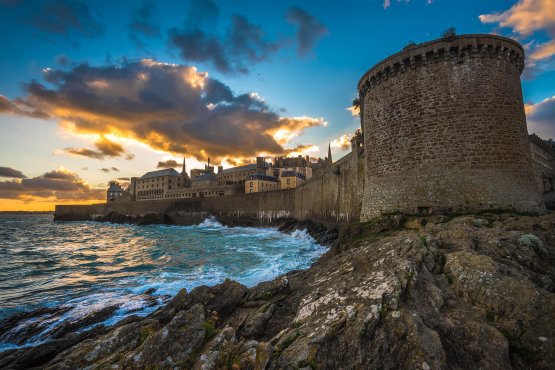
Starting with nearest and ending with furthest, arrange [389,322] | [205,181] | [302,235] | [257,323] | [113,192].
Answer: [389,322]
[257,323]
[302,235]
[205,181]
[113,192]

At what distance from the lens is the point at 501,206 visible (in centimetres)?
1088

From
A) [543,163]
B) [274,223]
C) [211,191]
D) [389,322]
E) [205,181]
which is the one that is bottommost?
[274,223]

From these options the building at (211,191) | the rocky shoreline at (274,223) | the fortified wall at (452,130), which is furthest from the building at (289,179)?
the fortified wall at (452,130)

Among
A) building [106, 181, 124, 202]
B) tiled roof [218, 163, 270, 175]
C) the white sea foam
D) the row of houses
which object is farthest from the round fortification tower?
building [106, 181, 124, 202]

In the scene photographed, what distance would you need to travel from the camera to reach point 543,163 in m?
29.6

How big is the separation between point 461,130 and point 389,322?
442 inches

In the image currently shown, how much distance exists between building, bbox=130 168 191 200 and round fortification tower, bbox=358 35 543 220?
293 feet

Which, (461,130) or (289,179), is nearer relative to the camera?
(461,130)

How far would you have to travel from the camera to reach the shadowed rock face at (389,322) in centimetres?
297

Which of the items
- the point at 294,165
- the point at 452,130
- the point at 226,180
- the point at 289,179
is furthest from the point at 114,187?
the point at 452,130

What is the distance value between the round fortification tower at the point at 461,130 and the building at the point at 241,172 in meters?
68.4

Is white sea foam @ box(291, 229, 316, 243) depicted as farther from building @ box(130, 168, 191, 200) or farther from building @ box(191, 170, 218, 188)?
building @ box(130, 168, 191, 200)

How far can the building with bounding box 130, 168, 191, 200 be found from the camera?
307 ft

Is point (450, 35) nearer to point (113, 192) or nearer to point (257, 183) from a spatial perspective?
point (257, 183)
